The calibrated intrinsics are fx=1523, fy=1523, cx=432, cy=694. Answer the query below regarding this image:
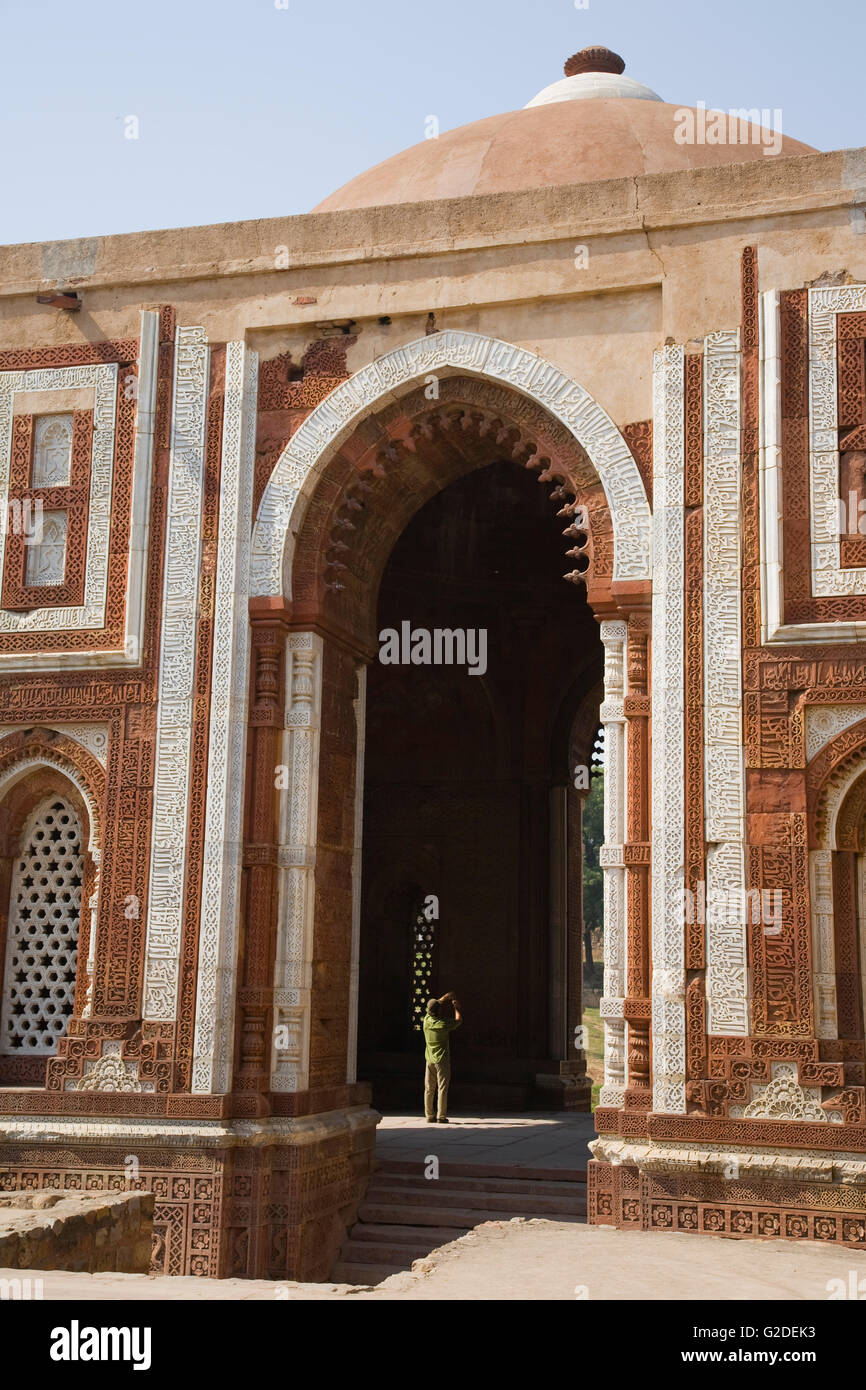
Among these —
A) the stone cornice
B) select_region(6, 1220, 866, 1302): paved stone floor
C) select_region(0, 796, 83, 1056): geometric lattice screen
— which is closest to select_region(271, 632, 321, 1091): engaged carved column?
select_region(0, 796, 83, 1056): geometric lattice screen

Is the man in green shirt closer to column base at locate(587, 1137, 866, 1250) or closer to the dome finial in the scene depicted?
column base at locate(587, 1137, 866, 1250)

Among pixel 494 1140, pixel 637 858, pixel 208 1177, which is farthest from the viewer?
pixel 494 1140

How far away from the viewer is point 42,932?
9.16 m

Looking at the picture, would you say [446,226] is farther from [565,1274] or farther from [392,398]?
[565,1274]

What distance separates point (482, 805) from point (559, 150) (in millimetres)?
5637

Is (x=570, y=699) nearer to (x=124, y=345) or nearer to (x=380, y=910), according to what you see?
(x=380, y=910)

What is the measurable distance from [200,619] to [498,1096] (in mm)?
5951

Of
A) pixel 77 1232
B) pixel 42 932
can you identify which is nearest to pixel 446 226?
pixel 42 932

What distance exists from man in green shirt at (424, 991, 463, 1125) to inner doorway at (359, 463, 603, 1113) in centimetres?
129

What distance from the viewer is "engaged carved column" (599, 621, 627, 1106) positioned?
789 centimetres

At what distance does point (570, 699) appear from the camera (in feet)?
46.0

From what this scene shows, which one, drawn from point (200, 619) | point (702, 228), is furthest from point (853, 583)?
point (200, 619)

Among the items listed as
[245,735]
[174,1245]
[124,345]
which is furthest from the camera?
[124,345]

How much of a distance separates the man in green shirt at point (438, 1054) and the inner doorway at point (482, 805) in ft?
4.23
